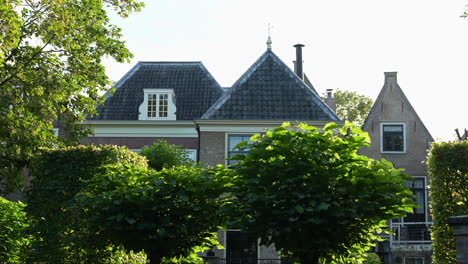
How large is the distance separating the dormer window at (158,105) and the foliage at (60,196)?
17.2 m

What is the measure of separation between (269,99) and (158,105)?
6.91m

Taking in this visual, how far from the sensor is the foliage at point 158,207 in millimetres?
11398

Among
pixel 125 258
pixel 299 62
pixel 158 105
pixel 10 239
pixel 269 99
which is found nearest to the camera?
pixel 125 258

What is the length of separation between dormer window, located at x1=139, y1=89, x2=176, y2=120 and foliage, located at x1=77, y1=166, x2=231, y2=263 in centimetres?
1924

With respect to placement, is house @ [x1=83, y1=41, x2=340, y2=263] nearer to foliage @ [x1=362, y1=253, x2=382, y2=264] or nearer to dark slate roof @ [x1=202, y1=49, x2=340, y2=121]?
dark slate roof @ [x1=202, y1=49, x2=340, y2=121]

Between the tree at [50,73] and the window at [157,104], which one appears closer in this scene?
the tree at [50,73]

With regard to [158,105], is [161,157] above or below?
below

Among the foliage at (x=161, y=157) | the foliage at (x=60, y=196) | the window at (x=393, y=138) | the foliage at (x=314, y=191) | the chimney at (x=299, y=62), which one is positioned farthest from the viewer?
the chimney at (x=299, y=62)

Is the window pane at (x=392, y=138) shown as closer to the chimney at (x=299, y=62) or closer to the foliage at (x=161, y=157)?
the chimney at (x=299, y=62)

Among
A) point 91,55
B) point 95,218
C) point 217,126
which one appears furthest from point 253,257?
point 95,218

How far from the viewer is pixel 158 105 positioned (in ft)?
103

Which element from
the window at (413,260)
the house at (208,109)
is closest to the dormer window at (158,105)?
the house at (208,109)

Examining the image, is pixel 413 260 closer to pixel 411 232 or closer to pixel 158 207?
pixel 411 232

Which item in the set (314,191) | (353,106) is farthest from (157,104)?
(353,106)
